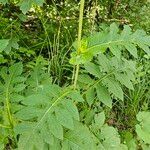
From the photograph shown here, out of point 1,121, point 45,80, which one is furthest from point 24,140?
point 45,80

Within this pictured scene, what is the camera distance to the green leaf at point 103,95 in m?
2.02

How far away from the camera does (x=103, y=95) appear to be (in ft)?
6.74

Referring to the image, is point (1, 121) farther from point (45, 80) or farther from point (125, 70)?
point (125, 70)

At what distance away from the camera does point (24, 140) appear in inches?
72.2

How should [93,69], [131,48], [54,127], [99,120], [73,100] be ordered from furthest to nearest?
[99,120] < [93,69] < [73,100] < [131,48] < [54,127]

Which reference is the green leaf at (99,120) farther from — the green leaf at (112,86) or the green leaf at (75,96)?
the green leaf at (75,96)

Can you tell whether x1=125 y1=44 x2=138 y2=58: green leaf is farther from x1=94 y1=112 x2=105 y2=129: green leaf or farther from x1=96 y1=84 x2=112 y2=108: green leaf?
x1=94 y1=112 x2=105 y2=129: green leaf

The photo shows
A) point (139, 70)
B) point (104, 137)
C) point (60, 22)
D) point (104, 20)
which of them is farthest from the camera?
point (104, 20)

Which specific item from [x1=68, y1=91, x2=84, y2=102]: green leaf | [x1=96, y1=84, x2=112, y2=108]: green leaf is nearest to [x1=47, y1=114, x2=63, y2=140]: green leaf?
[x1=68, y1=91, x2=84, y2=102]: green leaf

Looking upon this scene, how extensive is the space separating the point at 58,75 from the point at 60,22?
51 centimetres

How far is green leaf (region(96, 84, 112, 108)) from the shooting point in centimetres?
202

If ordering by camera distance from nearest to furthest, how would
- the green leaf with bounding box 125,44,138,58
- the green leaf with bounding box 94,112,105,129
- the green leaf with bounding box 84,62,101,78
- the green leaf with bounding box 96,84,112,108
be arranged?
the green leaf with bounding box 125,44,138,58 < the green leaf with bounding box 96,84,112,108 < the green leaf with bounding box 84,62,101,78 < the green leaf with bounding box 94,112,105,129

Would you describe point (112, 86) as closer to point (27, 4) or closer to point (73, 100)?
point (73, 100)

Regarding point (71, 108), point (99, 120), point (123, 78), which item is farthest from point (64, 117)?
point (99, 120)
